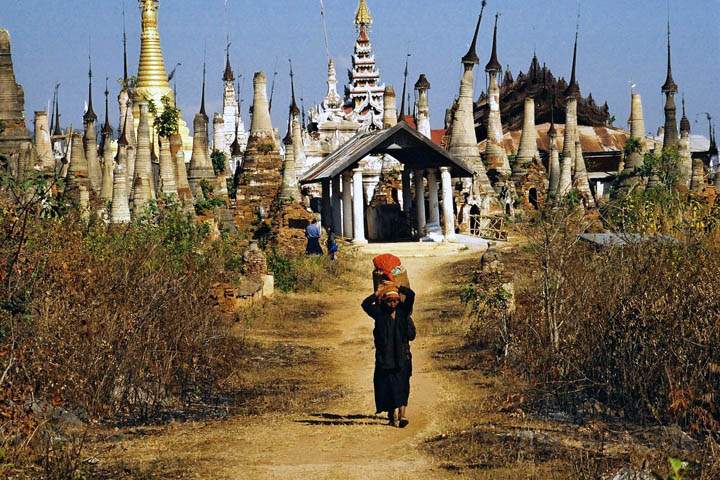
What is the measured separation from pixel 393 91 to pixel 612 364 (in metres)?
22.0

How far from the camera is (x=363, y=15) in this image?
5959 centimetres

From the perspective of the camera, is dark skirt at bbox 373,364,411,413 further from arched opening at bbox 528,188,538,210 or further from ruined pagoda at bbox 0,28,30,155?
arched opening at bbox 528,188,538,210

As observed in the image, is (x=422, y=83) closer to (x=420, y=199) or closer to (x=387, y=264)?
(x=420, y=199)

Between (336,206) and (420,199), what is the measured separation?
208 cm

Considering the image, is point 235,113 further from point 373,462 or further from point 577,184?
point 373,462

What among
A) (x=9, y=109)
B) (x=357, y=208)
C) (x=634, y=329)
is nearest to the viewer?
(x=634, y=329)

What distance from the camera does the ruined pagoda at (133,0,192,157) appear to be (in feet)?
148

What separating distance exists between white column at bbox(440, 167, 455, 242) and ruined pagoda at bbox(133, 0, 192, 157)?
1779cm

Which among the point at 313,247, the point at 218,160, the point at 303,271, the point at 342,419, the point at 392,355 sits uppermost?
the point at 218,160

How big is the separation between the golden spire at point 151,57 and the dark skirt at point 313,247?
73.7ft

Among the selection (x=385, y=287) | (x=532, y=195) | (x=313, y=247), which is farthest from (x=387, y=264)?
(x=532, y=195)

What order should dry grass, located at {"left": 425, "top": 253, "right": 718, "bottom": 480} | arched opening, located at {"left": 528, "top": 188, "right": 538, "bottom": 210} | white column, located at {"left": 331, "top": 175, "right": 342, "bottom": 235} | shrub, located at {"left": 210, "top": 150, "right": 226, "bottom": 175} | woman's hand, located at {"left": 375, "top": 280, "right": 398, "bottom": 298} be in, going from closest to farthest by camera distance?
dry grass, located at {"left": 425, "top": 253, "right": 718, "bottom": 480}
woman's hand, located at {"left": 375, "top": 280, "right": 398, "bottom": 298}
white column, located at {"left": 331, "top": 175, "right": 342, "bottom": 235}
arched opening, located at {"left": 528, "top": 188, "right": 538, "bottom": 210}
shrub, located at {"left": 210, "top": 150, "right": 226, "bottom": 175}

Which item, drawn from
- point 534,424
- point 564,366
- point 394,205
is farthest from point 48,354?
point 394,205

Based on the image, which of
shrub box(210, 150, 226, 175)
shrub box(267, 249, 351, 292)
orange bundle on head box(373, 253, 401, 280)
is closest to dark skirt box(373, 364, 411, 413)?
orange bundle on head box(373, 253, 401, 280)
